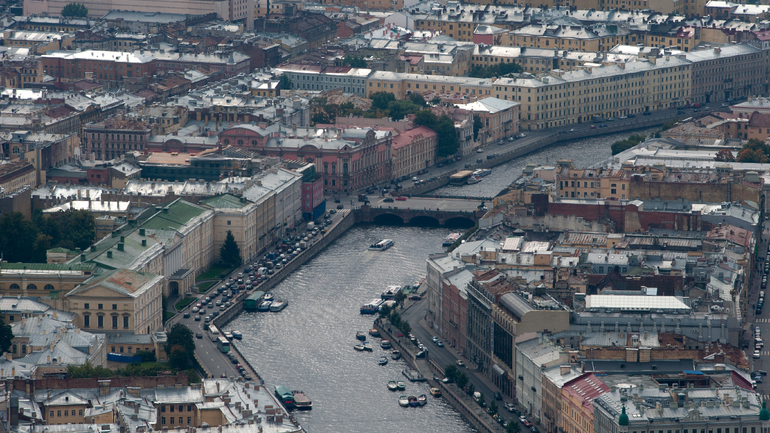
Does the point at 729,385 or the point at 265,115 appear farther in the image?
the point at 265,115

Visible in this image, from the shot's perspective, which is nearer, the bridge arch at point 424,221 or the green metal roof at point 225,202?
the green metal roof at point 225,202

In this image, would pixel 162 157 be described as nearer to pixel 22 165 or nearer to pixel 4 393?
pixel 22 165

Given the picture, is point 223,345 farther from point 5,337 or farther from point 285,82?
point 285,82

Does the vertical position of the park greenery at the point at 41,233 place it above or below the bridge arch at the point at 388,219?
above

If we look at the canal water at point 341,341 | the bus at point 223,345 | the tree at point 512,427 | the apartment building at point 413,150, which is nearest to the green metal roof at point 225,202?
the canal water at point 341,341

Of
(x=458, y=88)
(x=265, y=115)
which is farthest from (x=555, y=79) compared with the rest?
(x=265, y=115)

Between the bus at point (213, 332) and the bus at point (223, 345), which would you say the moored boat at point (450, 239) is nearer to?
the bus at point (213, 332)

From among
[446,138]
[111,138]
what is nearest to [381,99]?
[446,138]
